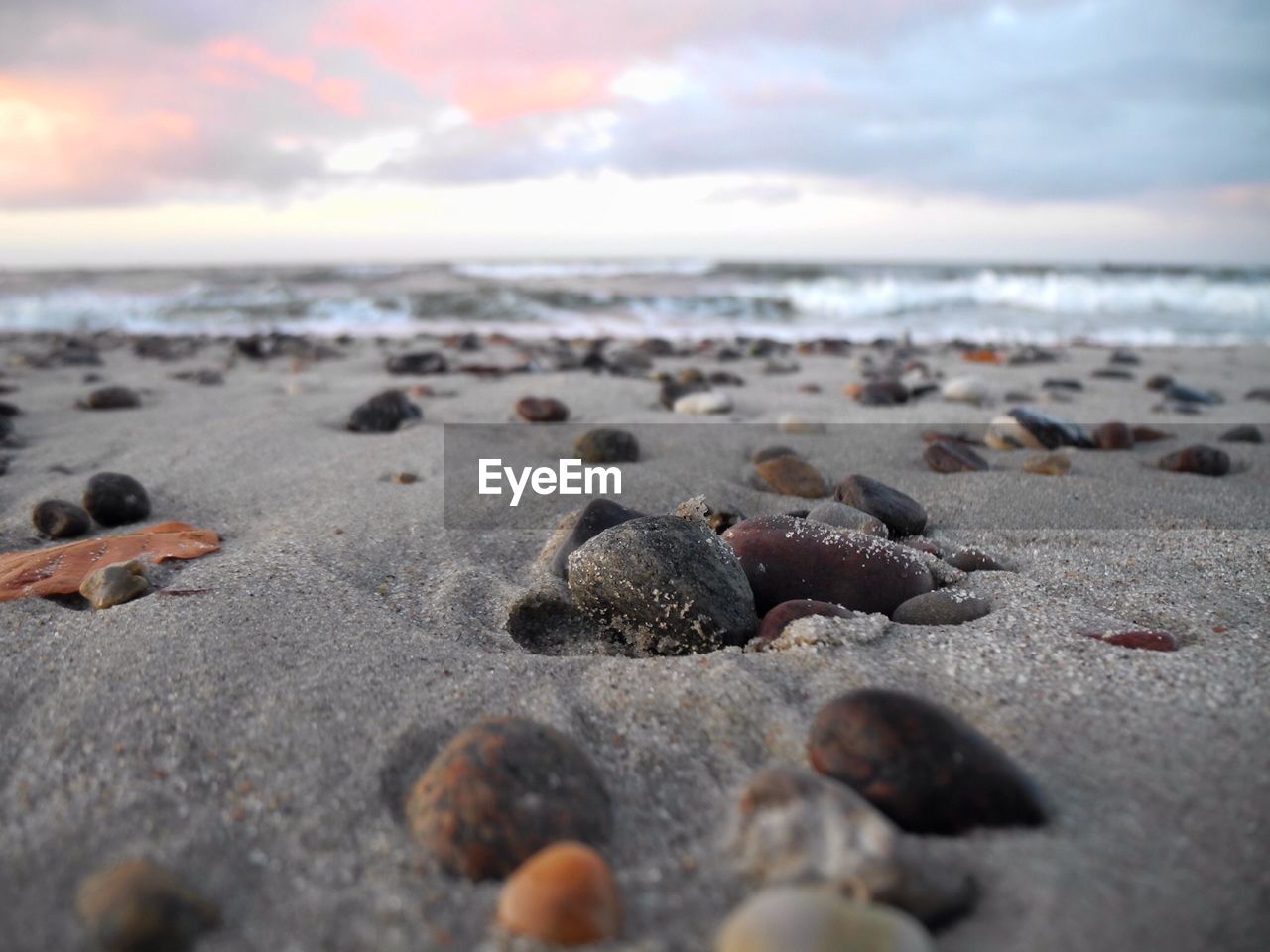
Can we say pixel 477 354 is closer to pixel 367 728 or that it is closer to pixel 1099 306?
pixel 367 728

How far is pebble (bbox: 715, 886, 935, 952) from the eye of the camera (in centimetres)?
77

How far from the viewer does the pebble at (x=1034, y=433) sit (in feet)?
10.6

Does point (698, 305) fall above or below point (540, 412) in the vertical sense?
above

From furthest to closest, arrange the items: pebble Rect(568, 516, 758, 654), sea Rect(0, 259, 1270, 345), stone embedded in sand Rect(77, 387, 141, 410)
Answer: sea Rect(0, 259, 1270, 345), stone embedded in sand Rect(77, 387, 141, 410), pebble Rect(568, 516, 758, 654)

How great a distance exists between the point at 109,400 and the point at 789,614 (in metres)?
3.90

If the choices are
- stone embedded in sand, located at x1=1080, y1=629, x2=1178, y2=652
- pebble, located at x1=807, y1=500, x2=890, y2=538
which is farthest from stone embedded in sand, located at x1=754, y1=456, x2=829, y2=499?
stone embedded in sand, located at x1=1080, y1=629, x2=1178, y2=652

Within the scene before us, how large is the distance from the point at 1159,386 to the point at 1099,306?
11.9m

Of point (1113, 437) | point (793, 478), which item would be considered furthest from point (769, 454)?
point (1113, 437)

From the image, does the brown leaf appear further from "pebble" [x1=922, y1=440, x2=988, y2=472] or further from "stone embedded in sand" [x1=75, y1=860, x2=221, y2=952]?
"pebble" [x1=922, y1=440, x2=988, y2=472]

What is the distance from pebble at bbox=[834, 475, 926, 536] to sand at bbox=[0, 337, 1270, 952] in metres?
0.13

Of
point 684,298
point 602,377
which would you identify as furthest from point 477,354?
point 684,298

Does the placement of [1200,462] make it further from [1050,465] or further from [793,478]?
[793,478]

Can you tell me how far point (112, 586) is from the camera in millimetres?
1689

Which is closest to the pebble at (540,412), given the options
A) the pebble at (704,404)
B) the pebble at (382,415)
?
the pebble at (382,415)
